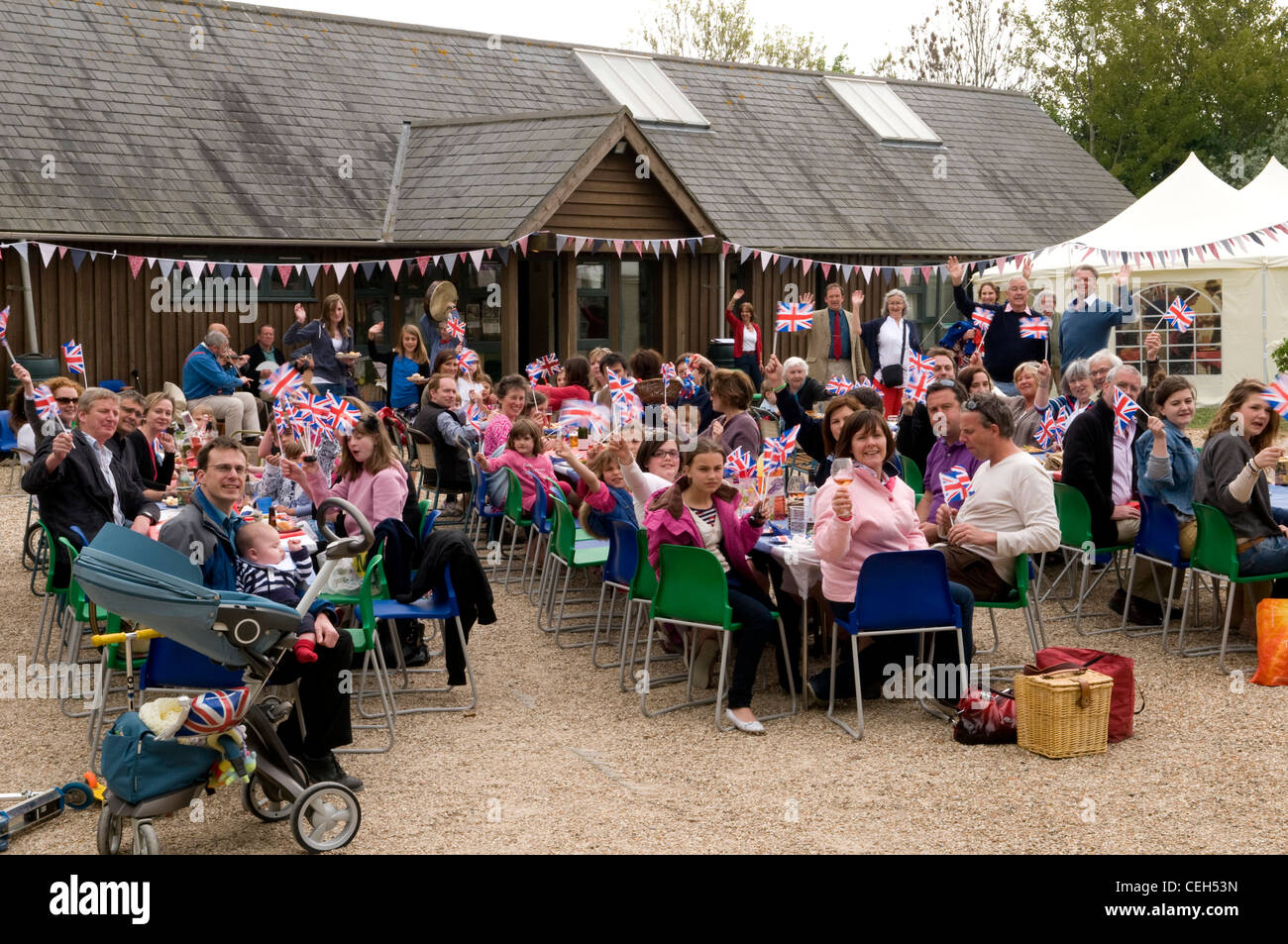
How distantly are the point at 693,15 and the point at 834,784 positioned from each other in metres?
51.2

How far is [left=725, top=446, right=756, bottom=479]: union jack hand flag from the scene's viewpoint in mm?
7605

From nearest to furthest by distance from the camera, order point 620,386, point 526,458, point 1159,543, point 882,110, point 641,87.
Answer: point 1159,543
point 526,458
point 620,386
point 641,87
point 882,110

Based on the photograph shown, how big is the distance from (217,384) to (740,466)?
31.3 ft

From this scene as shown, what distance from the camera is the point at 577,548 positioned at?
934 centimetres

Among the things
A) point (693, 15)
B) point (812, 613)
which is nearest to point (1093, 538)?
point (812, 613)

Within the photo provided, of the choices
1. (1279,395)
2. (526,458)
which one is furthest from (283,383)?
(1279,395)

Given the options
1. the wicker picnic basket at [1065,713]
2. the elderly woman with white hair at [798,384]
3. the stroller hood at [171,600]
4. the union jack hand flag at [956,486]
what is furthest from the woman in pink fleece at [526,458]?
the stroller hood at [171,600]

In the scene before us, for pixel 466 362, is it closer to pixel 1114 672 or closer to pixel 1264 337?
pixel 1114 672

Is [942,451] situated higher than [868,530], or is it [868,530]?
[942,451]

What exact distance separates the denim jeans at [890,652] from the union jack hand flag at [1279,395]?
1869 mm

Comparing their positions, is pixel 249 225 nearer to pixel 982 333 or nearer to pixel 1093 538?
pixel 982 333

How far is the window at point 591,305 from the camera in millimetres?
20406

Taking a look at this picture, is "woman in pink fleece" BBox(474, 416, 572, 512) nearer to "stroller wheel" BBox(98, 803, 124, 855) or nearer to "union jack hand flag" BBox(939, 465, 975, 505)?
"union jack hand flag" BBox(939, 465, 975, 505)

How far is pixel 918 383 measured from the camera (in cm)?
1012
